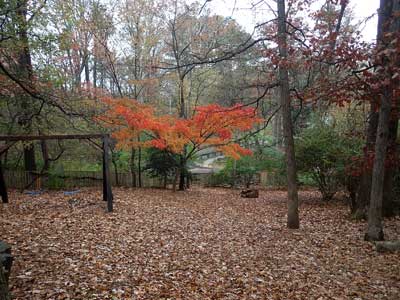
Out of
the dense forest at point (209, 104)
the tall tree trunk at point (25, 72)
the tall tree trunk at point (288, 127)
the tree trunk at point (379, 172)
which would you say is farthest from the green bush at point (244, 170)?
the tree trunk at point (379, 172)

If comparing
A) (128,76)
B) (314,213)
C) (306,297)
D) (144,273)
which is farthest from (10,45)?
(128,76)

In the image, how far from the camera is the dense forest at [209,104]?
16.5ft

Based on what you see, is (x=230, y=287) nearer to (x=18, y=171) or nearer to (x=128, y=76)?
(x=18, y=171)

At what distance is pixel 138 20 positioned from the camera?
14.5m

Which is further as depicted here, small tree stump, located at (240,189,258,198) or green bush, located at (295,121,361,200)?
small tree stump, located at (240,189,258,198)

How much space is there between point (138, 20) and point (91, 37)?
2891 millimetres

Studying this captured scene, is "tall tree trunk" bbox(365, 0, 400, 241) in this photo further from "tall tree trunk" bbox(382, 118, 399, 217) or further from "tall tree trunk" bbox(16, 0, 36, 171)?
"tall tree trunk" bbox(16, 0, 36, 171)

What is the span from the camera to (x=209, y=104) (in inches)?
560

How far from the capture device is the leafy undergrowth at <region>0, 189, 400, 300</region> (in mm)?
3646

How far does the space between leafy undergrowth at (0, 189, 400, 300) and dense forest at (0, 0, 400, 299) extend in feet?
3.11

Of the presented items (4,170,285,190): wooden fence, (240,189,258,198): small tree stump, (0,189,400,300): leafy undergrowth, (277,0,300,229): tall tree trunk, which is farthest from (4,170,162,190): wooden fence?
(277,0,300,229): tall tree trunk

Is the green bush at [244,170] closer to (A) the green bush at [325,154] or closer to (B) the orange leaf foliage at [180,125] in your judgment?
(B) the orange leaf foliage at [180,125]

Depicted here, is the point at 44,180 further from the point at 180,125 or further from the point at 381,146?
the point at 381,146

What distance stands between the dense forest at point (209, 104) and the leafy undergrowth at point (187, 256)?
3.11 ft
